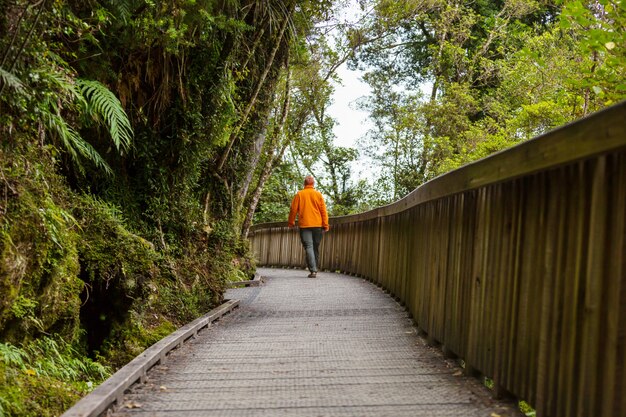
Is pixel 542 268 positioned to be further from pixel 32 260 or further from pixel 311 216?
pixel 311 216

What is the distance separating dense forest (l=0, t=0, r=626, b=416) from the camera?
4.66m

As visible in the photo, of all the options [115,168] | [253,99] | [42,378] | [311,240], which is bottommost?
[42,378]

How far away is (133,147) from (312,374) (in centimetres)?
435

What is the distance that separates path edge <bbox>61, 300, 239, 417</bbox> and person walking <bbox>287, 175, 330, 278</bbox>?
665 cm

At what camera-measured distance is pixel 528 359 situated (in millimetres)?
3311

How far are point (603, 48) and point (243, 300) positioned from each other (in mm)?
5430

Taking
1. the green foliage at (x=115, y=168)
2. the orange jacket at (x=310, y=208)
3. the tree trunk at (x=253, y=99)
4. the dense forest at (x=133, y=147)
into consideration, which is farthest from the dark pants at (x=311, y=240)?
the tree trunk at (x=253, y=99)

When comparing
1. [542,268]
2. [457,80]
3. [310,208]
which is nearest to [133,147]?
[310,208]

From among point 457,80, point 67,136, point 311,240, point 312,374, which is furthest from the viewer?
point 457,80

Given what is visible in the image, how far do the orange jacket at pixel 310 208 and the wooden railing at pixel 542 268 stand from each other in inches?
301

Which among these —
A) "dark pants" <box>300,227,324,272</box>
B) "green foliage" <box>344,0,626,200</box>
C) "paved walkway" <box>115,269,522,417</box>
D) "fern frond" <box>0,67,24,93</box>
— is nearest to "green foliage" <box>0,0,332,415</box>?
"fern frond" <box>0,67,24,93</box>

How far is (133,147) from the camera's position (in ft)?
26.6

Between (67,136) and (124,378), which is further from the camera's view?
(67,136)

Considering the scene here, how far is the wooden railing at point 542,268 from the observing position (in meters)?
2.57
